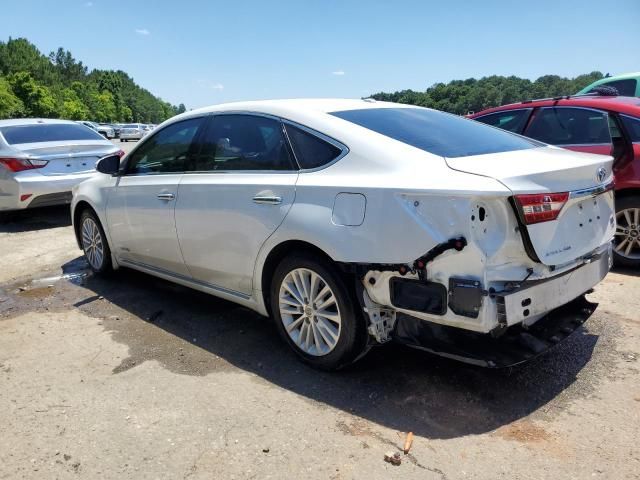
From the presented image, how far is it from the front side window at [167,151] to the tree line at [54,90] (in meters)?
56.0

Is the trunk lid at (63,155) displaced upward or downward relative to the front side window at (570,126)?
upward

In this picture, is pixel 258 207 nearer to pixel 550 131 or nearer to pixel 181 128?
pixel 181 128

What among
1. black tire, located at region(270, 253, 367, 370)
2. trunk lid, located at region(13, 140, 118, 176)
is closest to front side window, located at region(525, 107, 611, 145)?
black tire, located at region(270, 253, 367, 370)

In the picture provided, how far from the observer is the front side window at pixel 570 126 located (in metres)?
5.58

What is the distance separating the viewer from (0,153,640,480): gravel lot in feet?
8.60

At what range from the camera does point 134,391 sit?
11.1ft

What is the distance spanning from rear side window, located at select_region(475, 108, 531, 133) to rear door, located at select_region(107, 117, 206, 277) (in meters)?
3.76

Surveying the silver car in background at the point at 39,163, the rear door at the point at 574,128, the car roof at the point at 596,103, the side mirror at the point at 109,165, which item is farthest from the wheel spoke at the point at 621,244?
the silver car in background at the point at 39,163

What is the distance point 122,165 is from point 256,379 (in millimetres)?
2660

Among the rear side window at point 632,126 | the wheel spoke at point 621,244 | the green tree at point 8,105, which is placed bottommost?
the wheel spoke at point 621,244

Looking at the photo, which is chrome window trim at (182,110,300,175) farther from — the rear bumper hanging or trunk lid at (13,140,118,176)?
trunk lid at (13,140,118,176)

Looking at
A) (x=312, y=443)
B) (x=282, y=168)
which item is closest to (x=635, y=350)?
(x=312, y=443)

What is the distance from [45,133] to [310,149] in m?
6.92

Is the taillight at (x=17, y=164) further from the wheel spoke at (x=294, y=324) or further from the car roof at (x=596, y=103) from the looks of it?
the car roof at (x=596, y=103)
